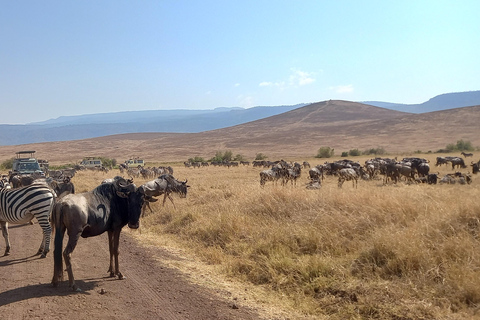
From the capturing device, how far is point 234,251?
853 cm

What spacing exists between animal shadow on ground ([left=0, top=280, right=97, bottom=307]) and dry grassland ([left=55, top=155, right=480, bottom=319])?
1.93 metres

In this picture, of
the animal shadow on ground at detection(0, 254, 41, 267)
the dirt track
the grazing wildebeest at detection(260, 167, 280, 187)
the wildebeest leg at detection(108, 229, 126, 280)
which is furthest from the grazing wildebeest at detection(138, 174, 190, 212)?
the wildebeest leg at detection(108, 229, 126, 280)

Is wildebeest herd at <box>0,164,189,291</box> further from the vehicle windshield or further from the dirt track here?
the vehicle windshield

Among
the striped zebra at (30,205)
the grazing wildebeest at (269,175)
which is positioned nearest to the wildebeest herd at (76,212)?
the striped zebra at (30,205)

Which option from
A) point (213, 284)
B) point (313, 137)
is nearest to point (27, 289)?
point (213, 284)

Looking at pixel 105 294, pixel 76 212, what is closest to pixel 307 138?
pixel 76 212

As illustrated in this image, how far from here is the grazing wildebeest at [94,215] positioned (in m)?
6.48

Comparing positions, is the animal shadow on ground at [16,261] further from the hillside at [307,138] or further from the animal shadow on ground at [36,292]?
the hillside at [307,138]

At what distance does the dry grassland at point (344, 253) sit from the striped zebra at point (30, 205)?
9.18 feet

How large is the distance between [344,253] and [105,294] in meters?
4.28

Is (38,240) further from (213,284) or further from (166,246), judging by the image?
(213,284)

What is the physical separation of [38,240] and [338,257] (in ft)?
25.3

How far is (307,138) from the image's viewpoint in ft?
378

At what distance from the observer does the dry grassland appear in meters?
5.56
